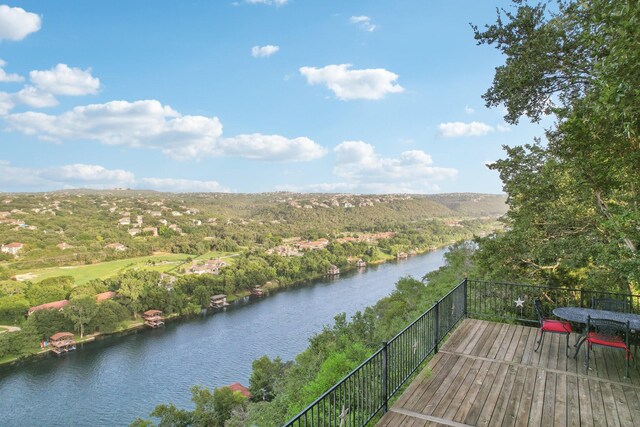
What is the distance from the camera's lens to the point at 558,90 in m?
8.38

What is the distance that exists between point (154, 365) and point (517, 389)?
33.9 metres

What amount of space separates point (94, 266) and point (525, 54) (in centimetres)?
6852

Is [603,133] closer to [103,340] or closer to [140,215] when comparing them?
[103,340]

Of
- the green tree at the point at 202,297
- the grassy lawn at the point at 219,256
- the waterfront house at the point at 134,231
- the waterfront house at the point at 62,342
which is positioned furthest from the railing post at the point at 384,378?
the waterfront house at the point at 134,231

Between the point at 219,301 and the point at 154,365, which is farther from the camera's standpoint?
the point at 219,301

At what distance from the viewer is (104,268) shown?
192 feet

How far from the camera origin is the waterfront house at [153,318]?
136ft

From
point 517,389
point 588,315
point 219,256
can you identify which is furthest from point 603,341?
point 219,256

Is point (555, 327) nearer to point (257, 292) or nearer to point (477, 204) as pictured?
point (257, 292)

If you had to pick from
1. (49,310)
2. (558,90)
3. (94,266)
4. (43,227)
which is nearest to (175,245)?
(94,266)

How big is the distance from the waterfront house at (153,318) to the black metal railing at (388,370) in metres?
42.5

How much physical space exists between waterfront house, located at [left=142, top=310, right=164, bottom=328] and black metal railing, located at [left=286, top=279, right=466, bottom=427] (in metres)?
42.5

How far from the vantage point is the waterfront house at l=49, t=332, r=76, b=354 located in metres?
34.9

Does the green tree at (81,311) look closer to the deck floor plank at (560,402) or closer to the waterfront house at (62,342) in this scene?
the waterfront house at (62,342)
